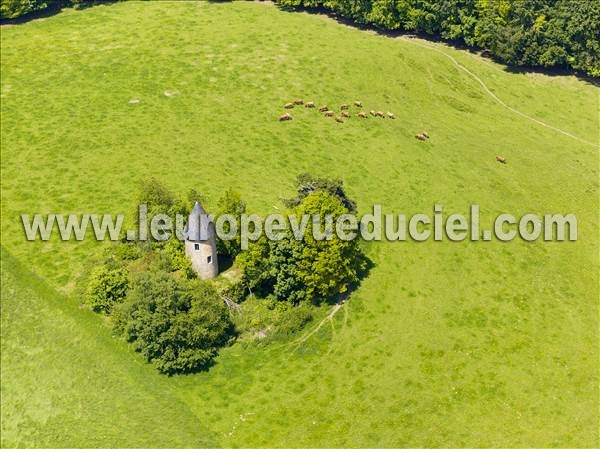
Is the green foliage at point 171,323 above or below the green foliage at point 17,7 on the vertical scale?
below

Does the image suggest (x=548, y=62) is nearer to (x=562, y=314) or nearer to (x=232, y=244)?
(x=562, y=314)

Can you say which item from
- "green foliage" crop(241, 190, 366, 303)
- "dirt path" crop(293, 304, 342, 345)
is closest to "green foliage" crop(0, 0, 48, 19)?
"green foliage" crop(241, 190, 366, 303)

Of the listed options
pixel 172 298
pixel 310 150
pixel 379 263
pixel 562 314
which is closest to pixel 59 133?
pixel 310 150

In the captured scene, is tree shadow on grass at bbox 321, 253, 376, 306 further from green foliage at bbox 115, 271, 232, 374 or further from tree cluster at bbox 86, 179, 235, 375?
green foliage at bbox 115, 271, 232, 374

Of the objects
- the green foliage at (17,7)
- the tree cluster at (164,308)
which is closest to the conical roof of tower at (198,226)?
the tree cluster at (164,308)

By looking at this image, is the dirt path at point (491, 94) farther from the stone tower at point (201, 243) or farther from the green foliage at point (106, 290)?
the green foliage at point (106, 290)

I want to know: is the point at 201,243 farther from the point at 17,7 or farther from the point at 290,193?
the point at 17,7
